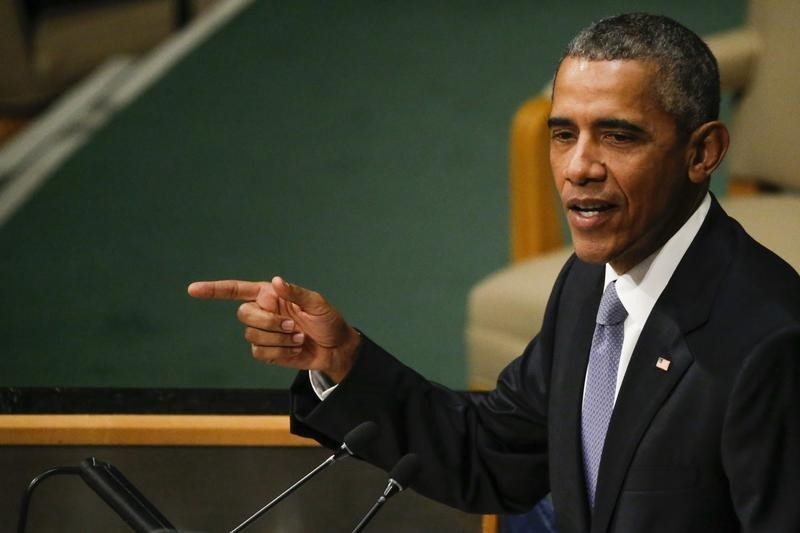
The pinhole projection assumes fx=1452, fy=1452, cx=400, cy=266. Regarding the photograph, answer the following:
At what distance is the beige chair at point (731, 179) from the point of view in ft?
5.42

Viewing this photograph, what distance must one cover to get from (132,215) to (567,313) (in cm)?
166

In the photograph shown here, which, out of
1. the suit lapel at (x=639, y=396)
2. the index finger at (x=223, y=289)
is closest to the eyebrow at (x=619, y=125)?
the suit lapel at (x=639, y=396)

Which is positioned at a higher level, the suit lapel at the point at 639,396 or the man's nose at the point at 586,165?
the man's nose at the point at 586,165

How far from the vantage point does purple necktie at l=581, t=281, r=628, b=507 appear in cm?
94

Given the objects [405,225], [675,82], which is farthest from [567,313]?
[405,225]

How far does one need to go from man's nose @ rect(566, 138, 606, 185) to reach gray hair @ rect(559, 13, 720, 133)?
0.16 feet

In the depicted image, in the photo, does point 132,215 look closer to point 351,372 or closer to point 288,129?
point 288,129

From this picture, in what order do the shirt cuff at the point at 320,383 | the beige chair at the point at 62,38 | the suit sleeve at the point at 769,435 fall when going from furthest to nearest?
the beige chair at the point at 62,38, the shirt cuff at the point at 320,383, the suit sleeve at the point at 769,435

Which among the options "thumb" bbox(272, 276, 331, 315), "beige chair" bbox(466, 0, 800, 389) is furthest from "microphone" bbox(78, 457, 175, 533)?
"beige chair" bbox(466, 0, 800, 389)

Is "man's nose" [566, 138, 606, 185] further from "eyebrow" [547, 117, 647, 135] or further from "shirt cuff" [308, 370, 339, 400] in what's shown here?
"shirt cuff" [308, 370, 339, 400]

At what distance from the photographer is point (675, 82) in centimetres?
84

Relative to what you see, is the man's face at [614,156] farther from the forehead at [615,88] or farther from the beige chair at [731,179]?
the beige chair at [731,179]

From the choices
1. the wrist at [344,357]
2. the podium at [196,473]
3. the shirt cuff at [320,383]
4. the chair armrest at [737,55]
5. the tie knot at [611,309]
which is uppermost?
the chair armrest at [737,55]

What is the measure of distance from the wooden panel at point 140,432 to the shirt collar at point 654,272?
341mm
